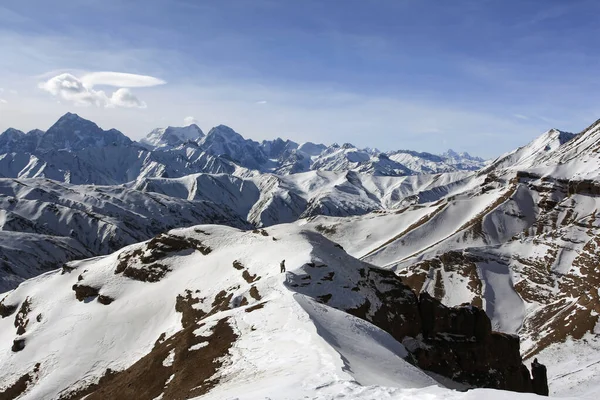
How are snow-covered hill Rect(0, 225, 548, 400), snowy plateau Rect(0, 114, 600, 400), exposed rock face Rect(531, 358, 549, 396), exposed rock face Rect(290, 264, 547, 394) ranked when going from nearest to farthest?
1. snow-covered hill Rect(0, 225, 548, 400)
2. snowy plateau Rect(0, 114, 600, 400)
3. exposed rock face Rect(290, 264, 547, 394)
4. exposed rock face Rect(531, 358, 549, 396)

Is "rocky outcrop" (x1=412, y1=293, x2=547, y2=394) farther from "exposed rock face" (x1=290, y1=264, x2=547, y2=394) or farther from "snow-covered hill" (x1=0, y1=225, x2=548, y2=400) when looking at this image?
"snow-covered hill" (x1=0, y1=225, x2=548, y2=400)

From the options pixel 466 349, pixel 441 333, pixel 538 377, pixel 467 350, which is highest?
pixel 441 333

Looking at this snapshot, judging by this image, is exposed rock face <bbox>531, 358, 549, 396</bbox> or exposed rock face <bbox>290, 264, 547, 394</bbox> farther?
exposed rock face <bbox>531, 358, 549, 396</bbox>

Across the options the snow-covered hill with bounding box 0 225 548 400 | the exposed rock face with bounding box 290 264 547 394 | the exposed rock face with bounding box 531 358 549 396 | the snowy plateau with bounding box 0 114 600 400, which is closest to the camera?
the snow-covered hill with bounding box 0 225 548 400

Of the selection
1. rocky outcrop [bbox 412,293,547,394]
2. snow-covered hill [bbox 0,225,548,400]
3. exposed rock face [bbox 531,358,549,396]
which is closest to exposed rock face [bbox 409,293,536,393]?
rocky outcrop [bbox 412,293,547,394]

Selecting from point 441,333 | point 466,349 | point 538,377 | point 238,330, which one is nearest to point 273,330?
point 238,330

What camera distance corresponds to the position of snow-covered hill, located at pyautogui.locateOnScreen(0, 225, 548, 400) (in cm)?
3397

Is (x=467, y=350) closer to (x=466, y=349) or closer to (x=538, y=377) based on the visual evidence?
(x=466, y=349)

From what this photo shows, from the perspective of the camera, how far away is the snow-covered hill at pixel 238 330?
34.0 metres

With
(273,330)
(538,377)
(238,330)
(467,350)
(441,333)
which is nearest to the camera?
(273,330)

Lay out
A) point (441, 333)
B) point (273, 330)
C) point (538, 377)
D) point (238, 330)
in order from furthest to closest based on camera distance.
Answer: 1. point (441, 333)
2. point (538, 377)
3. point (238, 330)
4. point (273, 330)

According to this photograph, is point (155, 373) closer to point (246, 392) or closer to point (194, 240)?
point (246, 392)

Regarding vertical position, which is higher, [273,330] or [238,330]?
[273,330]

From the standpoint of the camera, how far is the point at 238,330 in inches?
1838
